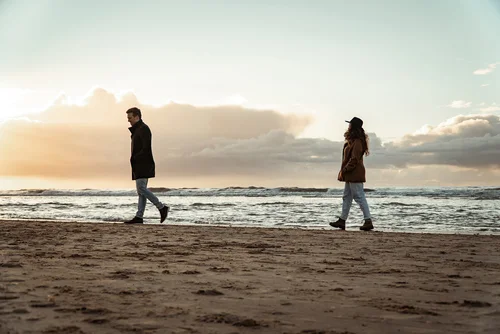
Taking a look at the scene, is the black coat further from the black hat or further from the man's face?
the black hat

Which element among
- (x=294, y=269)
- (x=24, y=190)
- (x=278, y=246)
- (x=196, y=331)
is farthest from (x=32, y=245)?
(x=24, y=190)

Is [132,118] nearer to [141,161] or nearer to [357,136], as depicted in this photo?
[141,161]

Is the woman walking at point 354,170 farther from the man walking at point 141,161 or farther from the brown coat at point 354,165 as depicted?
the man walking at point 141,161

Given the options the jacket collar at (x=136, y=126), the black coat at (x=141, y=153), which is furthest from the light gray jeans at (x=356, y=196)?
the jacket collar at (x=136, y=126)

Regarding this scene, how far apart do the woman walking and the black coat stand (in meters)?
4.05

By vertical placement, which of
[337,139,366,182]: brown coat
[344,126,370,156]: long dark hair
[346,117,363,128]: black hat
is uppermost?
[346,117,363,128]: black hat

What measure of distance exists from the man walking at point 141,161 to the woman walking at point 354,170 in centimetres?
382

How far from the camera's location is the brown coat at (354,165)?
9594mm

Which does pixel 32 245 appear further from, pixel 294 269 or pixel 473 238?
pixel 473 238

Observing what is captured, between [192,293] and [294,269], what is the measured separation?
1.43m

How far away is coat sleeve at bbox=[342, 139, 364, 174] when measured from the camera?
9602 mm

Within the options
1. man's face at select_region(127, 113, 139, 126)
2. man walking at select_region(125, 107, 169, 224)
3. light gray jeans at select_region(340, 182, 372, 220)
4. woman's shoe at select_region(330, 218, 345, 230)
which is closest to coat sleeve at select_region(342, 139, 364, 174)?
light gray jeans at select_region(340, 182, 372, 220)

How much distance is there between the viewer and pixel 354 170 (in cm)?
963

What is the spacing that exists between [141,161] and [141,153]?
0.60 ft
